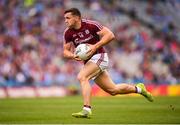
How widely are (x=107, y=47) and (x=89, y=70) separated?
688 inches

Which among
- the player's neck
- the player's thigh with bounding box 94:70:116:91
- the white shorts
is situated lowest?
the player's thigh with bounding box 94:70:116:91

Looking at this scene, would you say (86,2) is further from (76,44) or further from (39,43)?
(76,44)

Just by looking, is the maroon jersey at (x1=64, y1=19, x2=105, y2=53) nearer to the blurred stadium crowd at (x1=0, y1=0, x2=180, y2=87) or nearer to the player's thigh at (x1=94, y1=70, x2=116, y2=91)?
the player's thigh at (x1=94, y1=70, x2=116, y2=91)

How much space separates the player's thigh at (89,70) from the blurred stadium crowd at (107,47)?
1553 centimetres

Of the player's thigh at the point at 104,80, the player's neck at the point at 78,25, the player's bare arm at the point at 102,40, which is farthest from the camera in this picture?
the player's thigh at the point at 104,80

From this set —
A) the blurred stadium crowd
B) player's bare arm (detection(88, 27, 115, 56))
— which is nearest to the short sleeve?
player's bare arm (detection(88, 27, 115, 56))

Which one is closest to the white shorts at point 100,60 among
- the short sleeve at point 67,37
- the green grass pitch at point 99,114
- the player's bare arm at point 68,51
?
the player's bare arm at point 68,51

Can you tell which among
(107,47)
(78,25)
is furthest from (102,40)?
(107,47)

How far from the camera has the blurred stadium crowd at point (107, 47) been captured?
2780cm

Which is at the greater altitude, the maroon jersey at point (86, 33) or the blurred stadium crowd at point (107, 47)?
the blurred stadium crowd at point (107, 47)

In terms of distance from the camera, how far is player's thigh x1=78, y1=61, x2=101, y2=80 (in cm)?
1162

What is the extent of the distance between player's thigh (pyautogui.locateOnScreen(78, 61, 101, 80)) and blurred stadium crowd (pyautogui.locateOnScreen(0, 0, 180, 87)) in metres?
15.5

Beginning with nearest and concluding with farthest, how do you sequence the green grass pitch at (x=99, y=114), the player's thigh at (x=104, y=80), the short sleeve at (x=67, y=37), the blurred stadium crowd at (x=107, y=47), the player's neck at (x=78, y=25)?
the green grass pitch at (x=99, y=114), the player's neck at (x=78, y=25), the short sleeve at (x=67, y=37), the player's thigh at (x=104, y=80), the blurred stadium crowd at (x=107, y=47)

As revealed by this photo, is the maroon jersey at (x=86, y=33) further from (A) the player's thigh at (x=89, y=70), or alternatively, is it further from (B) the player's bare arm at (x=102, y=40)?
(A) the player's thigh at (x=89, y=70)
